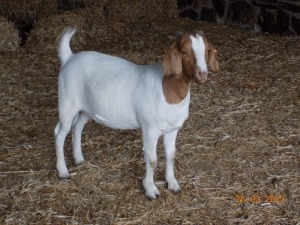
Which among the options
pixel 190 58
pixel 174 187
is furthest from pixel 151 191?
pixel 190 58

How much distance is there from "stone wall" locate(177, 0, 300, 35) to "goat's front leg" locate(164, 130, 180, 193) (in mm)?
4723

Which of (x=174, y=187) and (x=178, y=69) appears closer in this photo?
(x=178, y=69)

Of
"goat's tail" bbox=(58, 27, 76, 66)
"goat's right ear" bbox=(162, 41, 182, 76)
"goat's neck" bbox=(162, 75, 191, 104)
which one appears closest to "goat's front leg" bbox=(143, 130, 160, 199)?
"goat's neck" bbox=(162, 75, 191, 104)

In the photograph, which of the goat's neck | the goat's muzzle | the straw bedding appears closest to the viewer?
the goat's muzzle

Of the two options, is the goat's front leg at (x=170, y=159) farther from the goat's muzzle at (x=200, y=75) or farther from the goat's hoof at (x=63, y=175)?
the goat's hoof at (x=63, y=175)

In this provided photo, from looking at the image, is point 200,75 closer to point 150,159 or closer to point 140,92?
point 140,92

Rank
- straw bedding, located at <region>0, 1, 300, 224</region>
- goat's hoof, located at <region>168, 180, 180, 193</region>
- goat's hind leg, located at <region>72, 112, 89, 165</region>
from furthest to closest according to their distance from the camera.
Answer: goat's hind leg, located at <region>72, 112, 89, 165</region>
goat's hoof, located at <region>168, 180, 180, 193</region>
straw bedding, located at <region>0, 1, 300, 224</region>

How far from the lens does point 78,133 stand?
406cm

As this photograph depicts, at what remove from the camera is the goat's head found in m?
2.98

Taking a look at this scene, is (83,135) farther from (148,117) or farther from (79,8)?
(79,8)

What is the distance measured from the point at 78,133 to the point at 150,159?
2.75 ft

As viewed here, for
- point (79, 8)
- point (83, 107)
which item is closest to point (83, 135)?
point (83, 107)

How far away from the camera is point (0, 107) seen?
5223 mm
